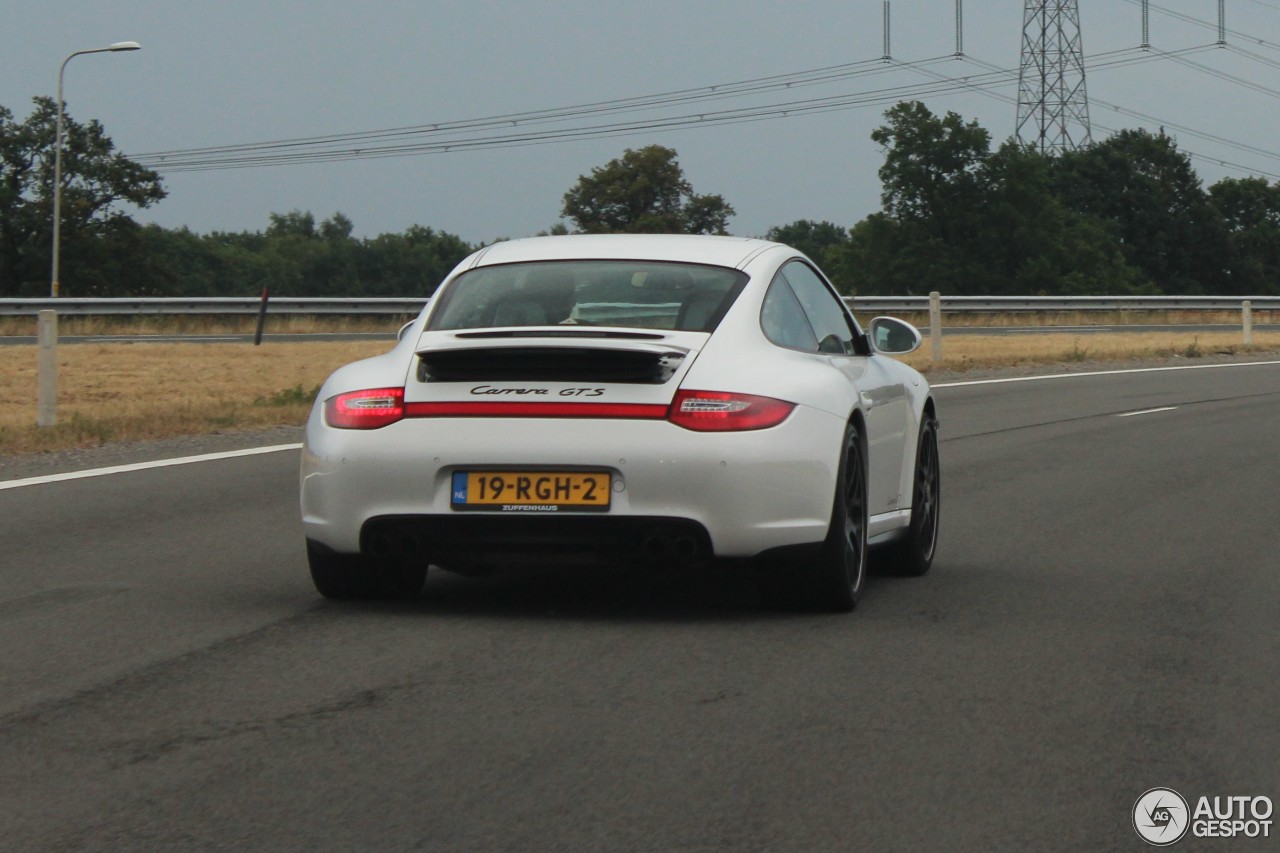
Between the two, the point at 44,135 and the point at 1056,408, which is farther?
the point at 44,135

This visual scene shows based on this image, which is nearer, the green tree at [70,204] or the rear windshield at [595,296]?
the rear windshield at [595,296]

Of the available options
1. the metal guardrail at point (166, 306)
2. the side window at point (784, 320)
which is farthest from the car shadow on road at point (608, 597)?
the metal guardrail at point (166, 306)

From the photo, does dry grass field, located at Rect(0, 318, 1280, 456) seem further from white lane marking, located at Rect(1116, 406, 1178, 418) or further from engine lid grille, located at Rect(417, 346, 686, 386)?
engine lid grille, located at Rect(417, 346, 686, 386)

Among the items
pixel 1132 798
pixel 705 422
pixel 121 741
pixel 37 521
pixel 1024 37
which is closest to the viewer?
pixel 1132 798

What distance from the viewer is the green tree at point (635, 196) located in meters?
90.4

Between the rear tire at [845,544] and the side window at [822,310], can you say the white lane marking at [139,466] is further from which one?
the rear tire at [845,544]

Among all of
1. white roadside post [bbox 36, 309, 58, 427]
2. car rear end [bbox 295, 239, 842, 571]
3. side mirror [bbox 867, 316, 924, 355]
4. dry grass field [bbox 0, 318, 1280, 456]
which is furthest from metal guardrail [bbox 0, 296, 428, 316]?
car rear end [bbox 295, 239, 842, 571]

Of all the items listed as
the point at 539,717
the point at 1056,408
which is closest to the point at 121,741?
the point at 539,717

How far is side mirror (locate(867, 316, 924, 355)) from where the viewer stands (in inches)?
340

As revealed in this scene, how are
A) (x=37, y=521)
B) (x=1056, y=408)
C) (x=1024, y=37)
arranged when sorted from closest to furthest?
(x=37, y=521) → (x=1056, y=408) → (x=1024, y=37)

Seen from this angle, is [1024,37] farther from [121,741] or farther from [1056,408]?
[121,741]

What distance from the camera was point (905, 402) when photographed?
8.32 meters

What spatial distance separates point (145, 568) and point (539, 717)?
11.5 feet

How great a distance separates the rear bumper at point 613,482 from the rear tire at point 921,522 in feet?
5.26
